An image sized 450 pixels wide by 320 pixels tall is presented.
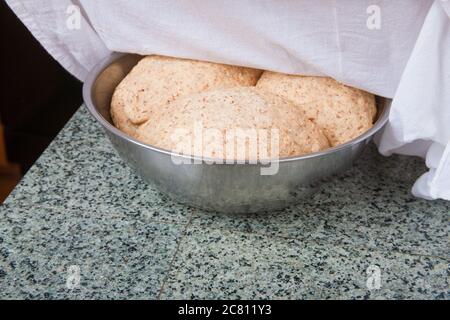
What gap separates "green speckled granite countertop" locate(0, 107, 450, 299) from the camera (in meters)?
0.83

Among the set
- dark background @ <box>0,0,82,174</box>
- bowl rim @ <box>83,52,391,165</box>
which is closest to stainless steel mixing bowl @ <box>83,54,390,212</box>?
bowl rim @ <box>83,52,391,165</box>

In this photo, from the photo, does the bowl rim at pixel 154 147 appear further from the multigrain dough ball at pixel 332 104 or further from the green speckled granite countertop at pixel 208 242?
the green speckled granite countertop at pixel 208 242

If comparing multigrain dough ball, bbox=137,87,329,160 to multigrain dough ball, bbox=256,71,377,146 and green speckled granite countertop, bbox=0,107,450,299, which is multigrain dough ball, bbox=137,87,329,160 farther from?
green speckled granite countertop, bbox=0,107,450,299

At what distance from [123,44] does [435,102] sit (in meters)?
0.51

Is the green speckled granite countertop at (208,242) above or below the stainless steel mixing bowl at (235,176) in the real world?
below

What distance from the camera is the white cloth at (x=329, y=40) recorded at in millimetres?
865

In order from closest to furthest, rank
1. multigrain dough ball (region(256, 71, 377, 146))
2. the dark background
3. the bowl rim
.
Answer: the bowl rim, multigrain dough ball (region(256, 71, 377, 146)), the dark background

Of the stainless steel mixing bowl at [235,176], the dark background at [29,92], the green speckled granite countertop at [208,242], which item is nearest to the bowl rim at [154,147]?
the stainless steel mixing bowl at [235,176]

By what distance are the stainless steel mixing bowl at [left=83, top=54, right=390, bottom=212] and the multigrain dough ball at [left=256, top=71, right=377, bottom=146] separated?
0.15 ft

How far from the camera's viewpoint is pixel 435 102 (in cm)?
89

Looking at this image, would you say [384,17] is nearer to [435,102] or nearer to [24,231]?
[435,102]

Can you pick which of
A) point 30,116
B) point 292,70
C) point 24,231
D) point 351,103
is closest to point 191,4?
point 292,70

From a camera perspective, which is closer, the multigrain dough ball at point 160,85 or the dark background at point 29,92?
the multigrain dough ball at point 160,85

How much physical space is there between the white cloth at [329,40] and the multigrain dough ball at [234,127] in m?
0.08
